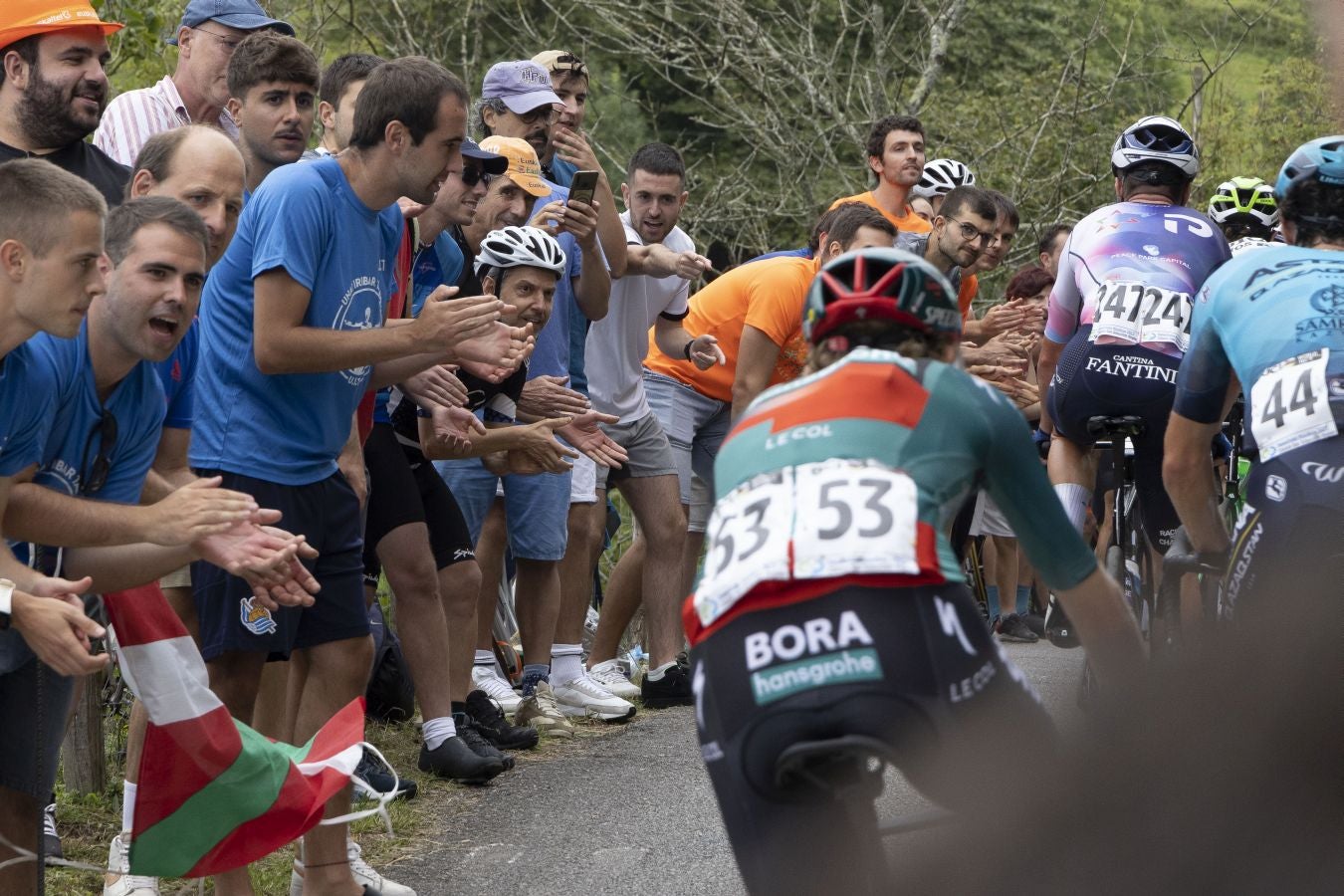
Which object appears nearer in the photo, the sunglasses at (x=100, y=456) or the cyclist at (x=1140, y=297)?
the sunglasses at (x=100, y=456)

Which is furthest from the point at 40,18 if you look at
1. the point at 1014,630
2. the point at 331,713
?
the point at 1014,630

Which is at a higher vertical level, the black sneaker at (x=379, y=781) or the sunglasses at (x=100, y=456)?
the sunglasses at (x=100, y=456)

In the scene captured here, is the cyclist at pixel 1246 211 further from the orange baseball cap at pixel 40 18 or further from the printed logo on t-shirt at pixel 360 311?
the orange baseball cap at pixel 40 18

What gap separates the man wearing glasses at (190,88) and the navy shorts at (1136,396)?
375 centimetres

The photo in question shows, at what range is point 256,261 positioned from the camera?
581cm

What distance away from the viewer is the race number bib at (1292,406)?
16.4 ft

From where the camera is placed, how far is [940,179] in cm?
1225

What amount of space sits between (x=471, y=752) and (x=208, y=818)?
8.16 feet

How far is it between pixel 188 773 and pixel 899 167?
7.70 m

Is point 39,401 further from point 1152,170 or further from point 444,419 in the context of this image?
point 1152,170

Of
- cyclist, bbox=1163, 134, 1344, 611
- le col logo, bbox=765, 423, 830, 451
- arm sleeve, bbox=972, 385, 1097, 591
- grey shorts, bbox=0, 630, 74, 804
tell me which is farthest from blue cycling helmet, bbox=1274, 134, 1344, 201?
grey shorts, bbox=0, 630, 74, 804

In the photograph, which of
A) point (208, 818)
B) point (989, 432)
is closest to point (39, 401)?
point (208, 818)

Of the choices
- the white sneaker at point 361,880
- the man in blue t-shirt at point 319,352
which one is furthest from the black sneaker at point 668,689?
the man in blue t-shirt at point 319,352

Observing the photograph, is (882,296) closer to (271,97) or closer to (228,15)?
(271,97)
